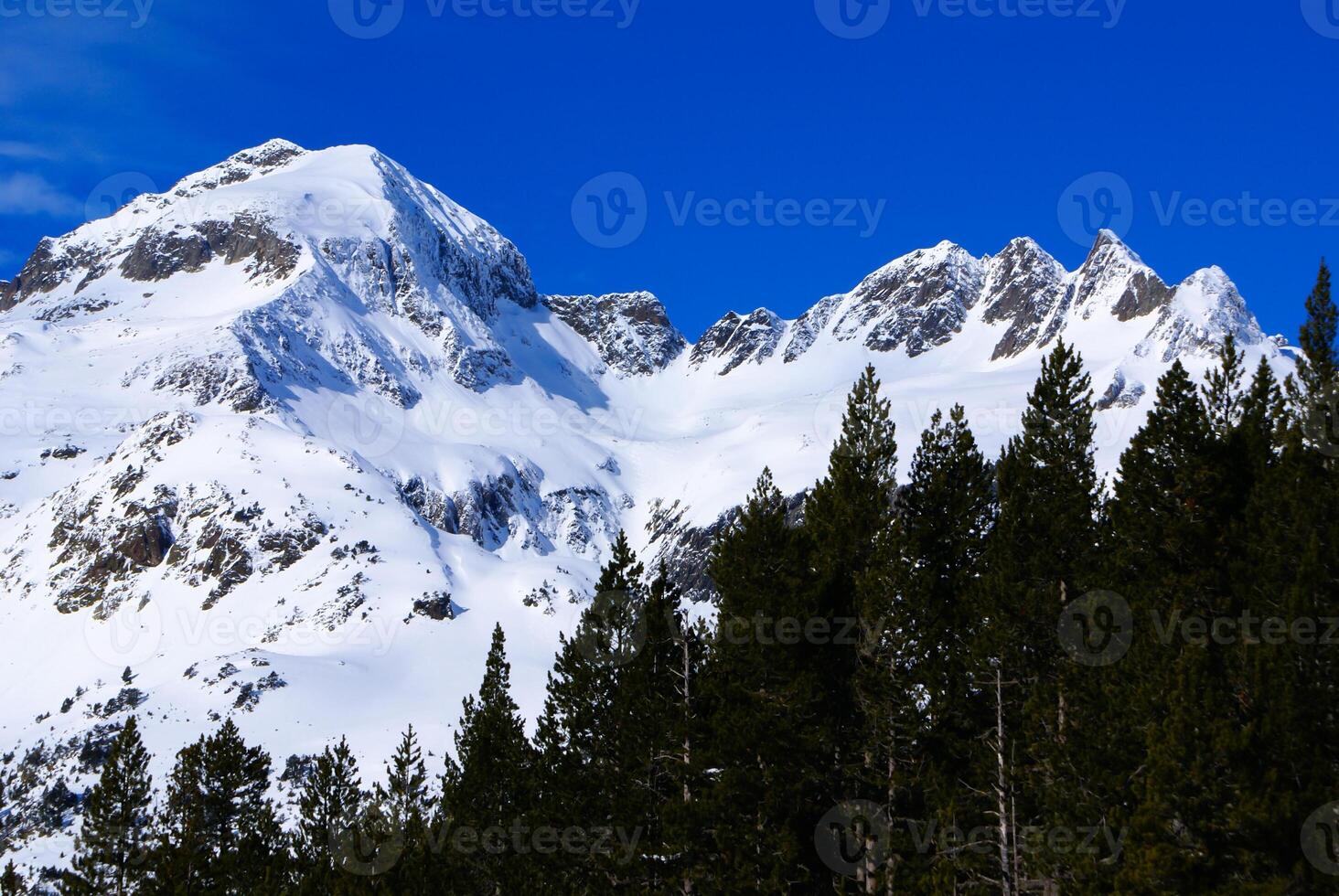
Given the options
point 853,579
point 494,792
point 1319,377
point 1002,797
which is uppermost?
point 1319,377

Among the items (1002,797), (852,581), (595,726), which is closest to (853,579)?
(852,581)

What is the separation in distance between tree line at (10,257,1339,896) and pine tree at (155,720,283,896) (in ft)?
0.97

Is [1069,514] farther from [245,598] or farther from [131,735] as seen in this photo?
[245,598]

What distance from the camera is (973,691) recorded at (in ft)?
115

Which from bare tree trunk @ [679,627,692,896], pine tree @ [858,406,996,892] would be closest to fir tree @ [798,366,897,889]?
pine tree @ [858,406,996,892]

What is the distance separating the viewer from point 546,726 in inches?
1832

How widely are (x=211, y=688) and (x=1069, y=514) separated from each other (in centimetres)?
13059

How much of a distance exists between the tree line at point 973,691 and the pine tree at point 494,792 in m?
0.61

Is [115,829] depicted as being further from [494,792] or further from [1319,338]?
[1319,338]

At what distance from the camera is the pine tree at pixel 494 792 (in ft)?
151

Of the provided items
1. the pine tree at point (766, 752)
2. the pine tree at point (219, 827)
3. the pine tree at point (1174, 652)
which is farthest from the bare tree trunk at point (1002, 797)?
the pine tree at point (219, 827)

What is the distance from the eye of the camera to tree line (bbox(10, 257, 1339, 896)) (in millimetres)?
27062

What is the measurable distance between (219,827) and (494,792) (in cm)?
1148

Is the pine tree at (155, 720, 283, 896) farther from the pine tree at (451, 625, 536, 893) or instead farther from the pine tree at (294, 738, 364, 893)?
the pine tree at (451, 625, 536, 893)
